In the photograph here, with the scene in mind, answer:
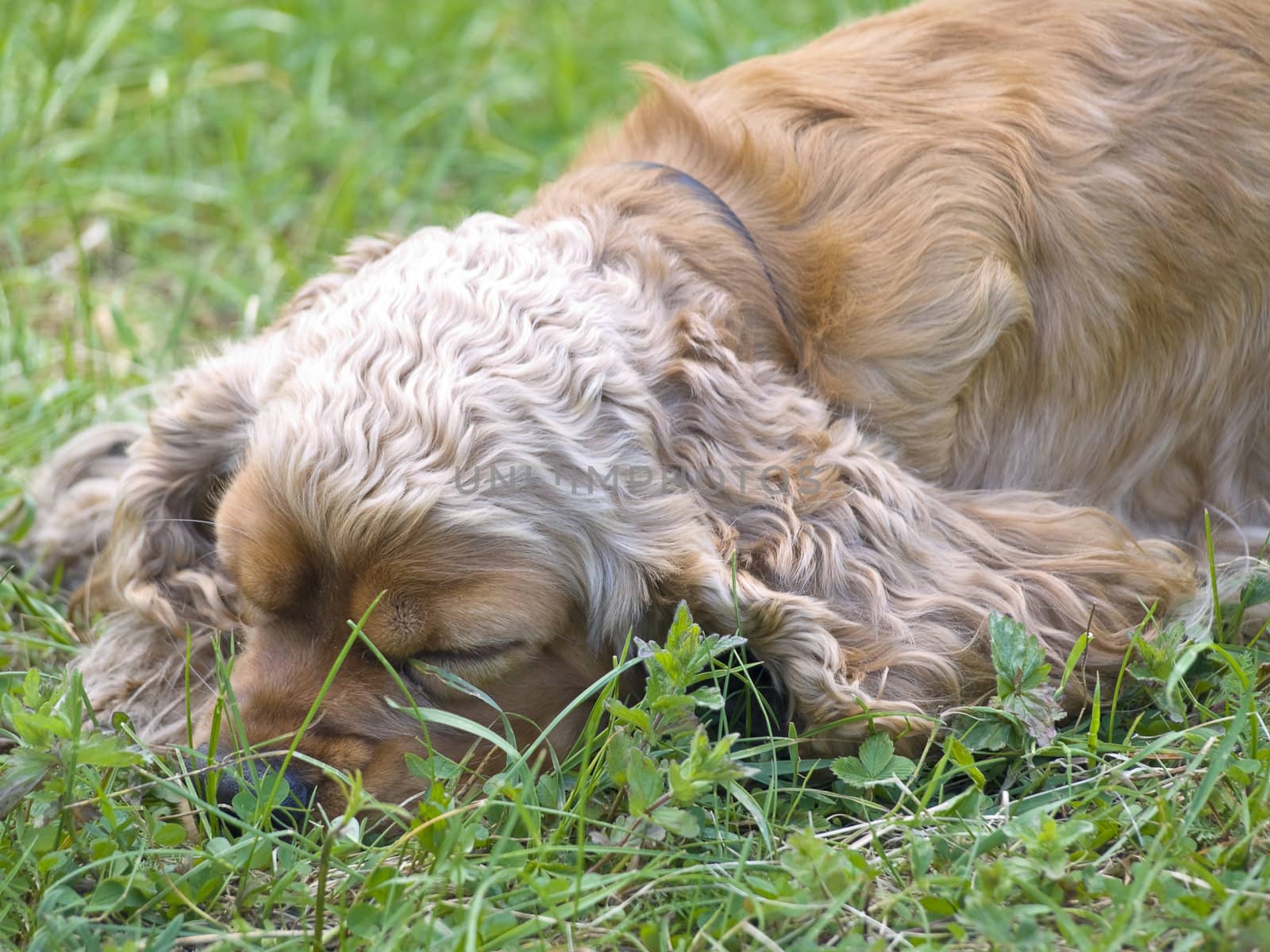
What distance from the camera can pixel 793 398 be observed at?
3.10 m

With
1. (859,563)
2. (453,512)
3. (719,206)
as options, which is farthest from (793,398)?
(453,512)

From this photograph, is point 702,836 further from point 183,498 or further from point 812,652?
point 183,498

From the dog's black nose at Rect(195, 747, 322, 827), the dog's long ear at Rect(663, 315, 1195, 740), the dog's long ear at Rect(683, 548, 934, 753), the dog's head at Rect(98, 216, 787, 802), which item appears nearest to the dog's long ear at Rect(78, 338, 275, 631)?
the dog's head at Rect(98, 216, 787, 802)

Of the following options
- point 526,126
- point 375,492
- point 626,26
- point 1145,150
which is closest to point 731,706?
point 375,492

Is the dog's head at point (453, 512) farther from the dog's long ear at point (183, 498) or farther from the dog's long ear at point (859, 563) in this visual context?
the dog's long ear at point (183, 498)

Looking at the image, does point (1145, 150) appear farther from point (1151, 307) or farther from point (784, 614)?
point (784, 614)

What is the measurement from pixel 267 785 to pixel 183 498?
125cm

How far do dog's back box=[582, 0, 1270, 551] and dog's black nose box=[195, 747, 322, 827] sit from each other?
1.43 metres

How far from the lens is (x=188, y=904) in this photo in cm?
239

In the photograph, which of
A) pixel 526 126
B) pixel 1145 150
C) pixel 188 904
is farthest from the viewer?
pixel 526 126

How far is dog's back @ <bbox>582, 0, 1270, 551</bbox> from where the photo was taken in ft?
10.4

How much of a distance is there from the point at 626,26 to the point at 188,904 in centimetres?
522

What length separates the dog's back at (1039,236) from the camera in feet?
10.4

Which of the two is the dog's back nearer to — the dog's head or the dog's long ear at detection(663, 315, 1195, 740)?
the dog's long ear at detection(663, 315, 1195, 740)
